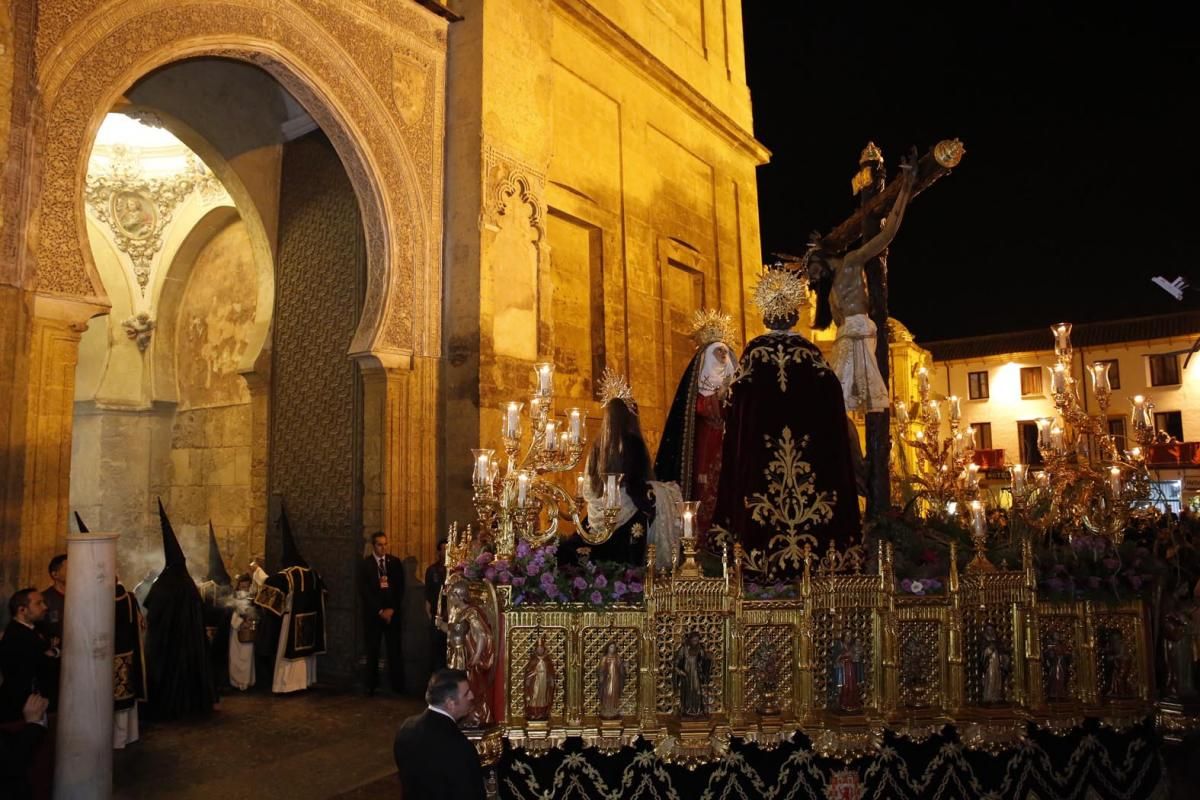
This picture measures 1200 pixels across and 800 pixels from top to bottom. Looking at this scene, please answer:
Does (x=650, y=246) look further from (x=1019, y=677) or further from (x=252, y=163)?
(x=1019, y=677)

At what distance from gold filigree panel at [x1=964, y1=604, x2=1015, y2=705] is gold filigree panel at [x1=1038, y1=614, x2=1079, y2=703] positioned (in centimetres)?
24

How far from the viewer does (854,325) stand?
5746 millimetres

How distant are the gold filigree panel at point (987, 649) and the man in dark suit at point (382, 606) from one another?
541cm

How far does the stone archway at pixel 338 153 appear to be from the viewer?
579 cm

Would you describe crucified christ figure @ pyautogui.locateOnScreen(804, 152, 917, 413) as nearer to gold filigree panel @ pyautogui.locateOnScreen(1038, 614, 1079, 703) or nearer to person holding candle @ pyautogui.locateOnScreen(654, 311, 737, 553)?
person holding candle @ pyautogui.locateOnScreen(654, 311, 737, 553)

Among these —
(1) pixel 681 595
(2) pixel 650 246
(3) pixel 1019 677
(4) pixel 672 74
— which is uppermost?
(4) pixel 672 74

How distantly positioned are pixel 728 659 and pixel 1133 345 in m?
31.7

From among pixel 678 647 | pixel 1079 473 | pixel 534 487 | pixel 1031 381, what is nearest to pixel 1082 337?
pixel 1031 381

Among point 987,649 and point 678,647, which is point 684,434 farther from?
point 987,649

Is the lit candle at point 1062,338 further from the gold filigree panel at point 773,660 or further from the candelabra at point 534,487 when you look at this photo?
the candelabra at point 534,487

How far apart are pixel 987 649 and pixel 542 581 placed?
8.29ft

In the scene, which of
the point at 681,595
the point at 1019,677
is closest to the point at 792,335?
the point at 681,595

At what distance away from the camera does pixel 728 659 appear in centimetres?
426

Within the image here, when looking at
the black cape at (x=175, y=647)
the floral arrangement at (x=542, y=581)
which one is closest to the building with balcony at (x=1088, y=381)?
the black cape at (x=175, y=647)
